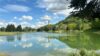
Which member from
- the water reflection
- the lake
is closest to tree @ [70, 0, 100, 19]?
the lake

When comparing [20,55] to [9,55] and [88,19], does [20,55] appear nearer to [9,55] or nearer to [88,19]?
[9,55]

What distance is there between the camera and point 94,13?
13008 mm

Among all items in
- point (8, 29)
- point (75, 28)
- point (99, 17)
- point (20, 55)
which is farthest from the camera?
point (8, 29)

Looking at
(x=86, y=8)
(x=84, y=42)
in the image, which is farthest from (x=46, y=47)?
(x=86, y=8)

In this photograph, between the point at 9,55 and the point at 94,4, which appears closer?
the point at 94,4

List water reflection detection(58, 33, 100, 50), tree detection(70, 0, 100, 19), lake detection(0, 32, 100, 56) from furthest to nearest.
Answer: water reflection detection(58, 33, 100, 50) < lake detection(0, 32, 100, 56) < tree detection(70, 0, 100, 19)

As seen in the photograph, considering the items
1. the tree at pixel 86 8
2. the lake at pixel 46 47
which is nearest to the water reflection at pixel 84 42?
the lake at pixel 46 47

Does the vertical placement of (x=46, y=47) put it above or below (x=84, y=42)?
below

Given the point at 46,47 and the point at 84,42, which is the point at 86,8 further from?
the point at 84,42

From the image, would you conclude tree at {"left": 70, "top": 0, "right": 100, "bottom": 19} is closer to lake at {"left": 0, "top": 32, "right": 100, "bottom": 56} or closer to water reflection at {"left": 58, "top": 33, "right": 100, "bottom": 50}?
lake at {"left": 0, "top": 32, "right": 100, "bottom": 56}

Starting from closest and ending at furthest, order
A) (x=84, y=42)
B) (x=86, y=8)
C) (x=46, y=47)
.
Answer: (x=86, y=8) < (x=46, y=47) < (x=84, y=42)

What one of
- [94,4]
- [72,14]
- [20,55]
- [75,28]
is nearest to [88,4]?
[94,4]

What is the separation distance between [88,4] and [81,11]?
0.72 meters

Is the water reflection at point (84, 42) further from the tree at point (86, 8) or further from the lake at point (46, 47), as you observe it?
the tree at point (86, 8)
